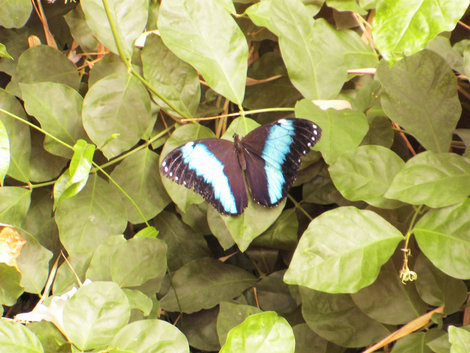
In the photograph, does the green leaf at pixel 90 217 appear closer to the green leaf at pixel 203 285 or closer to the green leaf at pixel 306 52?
the green leaf at pixel 203 285

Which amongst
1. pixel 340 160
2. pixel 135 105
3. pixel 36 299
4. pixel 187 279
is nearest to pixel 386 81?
pixel 340 160

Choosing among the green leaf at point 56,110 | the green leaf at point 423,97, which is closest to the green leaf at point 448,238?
the green leaf at point 423,97

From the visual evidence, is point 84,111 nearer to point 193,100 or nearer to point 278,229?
point 193,100

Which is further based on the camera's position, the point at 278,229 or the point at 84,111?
the point at 278,229

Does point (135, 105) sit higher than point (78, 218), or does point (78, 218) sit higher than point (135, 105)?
point (135, 105)

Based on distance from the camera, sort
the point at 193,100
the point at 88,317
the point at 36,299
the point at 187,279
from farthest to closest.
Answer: the point at 36,299 < the point at 187,279 < the point at 193,100 < the point at 88,317

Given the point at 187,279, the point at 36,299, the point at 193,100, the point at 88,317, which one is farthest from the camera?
the point at 36,299
